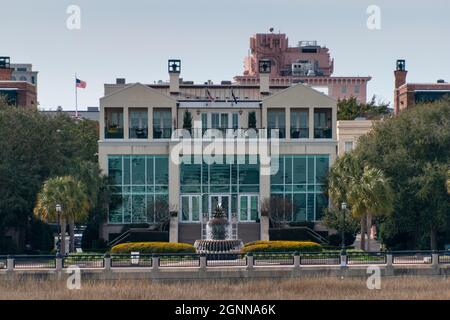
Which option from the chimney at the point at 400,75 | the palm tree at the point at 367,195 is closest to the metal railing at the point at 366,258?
the palm tree at the point at 367,195

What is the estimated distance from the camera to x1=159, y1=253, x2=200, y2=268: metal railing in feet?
204

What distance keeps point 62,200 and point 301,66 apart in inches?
3813

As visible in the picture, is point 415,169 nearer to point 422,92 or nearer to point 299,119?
point 299,119

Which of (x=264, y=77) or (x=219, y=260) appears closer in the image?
(x=219, y=260)

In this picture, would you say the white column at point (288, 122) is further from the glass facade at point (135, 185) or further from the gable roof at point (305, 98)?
the glass facade at point (135, 185)

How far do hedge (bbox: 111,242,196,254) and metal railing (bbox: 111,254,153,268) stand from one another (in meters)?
4.27

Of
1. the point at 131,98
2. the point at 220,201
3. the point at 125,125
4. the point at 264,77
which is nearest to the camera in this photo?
the point at 220,201

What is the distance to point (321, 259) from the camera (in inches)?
2479

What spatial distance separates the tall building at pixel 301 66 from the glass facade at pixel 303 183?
238ft

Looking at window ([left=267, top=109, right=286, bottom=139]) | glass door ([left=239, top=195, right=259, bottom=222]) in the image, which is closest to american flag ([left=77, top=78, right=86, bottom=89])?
window ([left=267, top=109, right=286, bottom=139])

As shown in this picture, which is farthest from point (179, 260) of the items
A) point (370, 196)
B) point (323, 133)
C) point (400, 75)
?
point (400, 75)

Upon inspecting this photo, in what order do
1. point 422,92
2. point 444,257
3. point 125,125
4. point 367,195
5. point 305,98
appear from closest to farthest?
point 444,257 < point 367,195 < point 125,125 < point 305,98 < point 422,92

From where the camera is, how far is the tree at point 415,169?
72375mm

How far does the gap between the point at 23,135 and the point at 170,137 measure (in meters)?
11.9
